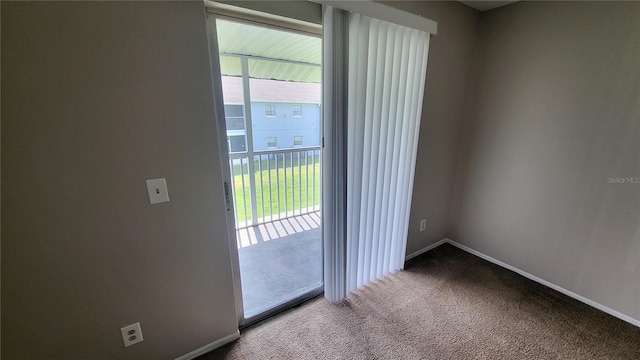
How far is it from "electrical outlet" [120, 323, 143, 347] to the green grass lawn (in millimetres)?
1745

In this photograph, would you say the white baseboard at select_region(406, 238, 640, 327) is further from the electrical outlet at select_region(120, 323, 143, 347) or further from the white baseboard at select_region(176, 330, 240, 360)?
the electrical outlet at select_region(120, 323, 143, 347)

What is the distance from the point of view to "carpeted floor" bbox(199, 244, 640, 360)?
57.9 inches

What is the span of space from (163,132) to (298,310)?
146cm

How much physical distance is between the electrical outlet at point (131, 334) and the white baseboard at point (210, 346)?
294 mm

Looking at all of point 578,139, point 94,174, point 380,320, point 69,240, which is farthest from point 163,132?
point 578,139

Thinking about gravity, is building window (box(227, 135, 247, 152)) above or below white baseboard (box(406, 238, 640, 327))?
above

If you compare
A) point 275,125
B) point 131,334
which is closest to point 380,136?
point 275,125

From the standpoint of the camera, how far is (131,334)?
4.13 feet

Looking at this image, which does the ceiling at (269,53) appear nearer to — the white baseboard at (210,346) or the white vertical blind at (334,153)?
the white vertical blind at (334,153)

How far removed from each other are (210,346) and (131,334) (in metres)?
0.44

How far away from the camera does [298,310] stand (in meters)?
1.80

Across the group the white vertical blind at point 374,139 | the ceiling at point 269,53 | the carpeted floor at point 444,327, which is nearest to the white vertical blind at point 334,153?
the white vertical blind at point 374,139

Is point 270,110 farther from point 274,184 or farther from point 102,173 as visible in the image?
point 102,173

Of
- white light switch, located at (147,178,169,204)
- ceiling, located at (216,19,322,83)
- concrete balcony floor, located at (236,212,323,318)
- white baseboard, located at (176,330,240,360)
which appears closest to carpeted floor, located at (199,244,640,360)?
white baseboard, located at (176,330,240,360)
